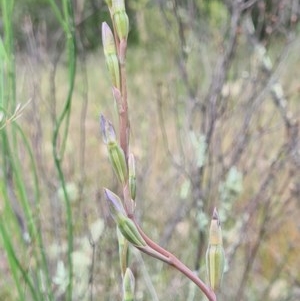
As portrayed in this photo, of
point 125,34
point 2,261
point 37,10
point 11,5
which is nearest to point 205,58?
point 2,261

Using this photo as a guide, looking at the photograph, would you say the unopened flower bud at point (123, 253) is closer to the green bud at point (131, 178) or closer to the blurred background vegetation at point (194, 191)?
the green bud at point (131, 178)

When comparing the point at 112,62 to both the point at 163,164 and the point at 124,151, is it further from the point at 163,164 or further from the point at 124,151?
the point at 163,164

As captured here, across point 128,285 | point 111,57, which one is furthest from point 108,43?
point 128,285

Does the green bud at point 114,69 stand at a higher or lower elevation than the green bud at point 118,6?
lower

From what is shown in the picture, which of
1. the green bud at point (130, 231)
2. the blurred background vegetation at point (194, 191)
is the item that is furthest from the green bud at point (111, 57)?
the blurred background vegetation at point (194, 191)

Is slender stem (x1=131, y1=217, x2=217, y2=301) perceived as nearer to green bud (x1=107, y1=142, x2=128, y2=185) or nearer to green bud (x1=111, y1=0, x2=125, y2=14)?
Answer: green bud (x1=107, y1=142, x2=128, y2=185)
